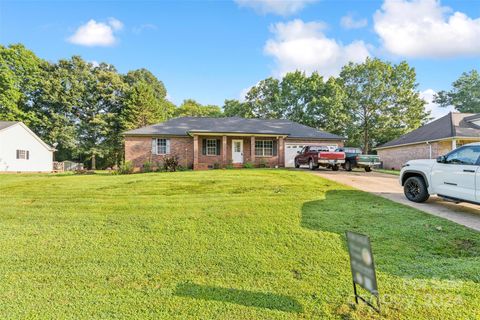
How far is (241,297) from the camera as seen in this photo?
3.16m

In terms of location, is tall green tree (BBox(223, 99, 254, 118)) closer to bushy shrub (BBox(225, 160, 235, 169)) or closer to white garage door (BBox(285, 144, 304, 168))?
white garage door (BBox(285, 144, 304, 168))

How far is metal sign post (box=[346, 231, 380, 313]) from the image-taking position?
2707 millimetres

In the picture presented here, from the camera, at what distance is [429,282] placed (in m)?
3.41

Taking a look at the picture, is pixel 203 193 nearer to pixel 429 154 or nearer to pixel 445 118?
pixel 429 154

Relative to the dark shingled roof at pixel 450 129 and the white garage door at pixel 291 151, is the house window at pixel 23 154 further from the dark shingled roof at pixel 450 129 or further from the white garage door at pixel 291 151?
the dark shingled roof at pixel 450 129

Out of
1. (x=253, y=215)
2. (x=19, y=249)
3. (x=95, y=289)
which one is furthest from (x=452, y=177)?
(x=19, y=249)

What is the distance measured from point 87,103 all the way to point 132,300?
134ft

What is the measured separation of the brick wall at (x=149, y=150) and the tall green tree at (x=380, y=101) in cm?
2442

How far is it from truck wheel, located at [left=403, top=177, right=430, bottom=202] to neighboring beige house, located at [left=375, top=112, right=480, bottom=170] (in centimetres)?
1603

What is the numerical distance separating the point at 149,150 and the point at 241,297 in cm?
1807

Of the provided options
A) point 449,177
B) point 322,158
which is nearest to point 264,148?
point 322,158

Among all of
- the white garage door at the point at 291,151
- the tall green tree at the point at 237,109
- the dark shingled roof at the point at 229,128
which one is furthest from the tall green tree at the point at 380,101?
the white garage door at the point at 291,151

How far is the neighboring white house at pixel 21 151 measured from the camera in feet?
79.6

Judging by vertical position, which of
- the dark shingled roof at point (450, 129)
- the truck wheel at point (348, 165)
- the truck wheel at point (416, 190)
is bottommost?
the truck wheel at point (416, 190)
